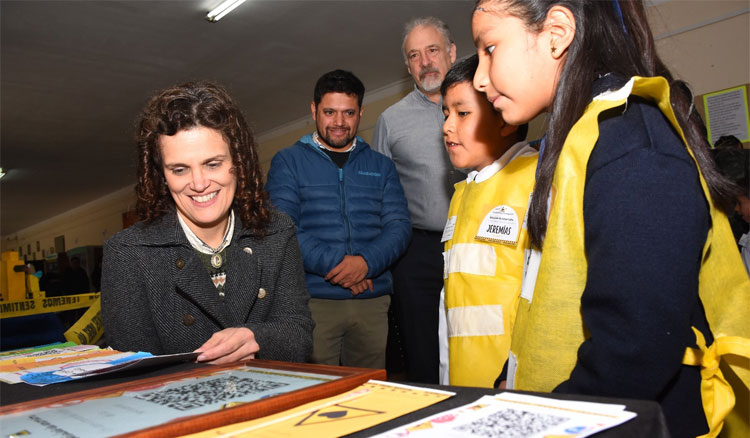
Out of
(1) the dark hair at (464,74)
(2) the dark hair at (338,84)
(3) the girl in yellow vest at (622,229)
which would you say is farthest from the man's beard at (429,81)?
(3) the girl in yellow vest at (622,229)

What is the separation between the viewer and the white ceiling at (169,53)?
14.8ft

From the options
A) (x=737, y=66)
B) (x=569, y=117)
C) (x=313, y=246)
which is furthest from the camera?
(x=737, y=66)

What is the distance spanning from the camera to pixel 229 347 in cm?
108

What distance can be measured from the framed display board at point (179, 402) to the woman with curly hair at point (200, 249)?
18.5 inches

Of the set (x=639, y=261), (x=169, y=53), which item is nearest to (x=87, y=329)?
(x=639, y=261)

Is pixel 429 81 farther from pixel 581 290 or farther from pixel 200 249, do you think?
pixel 581 290

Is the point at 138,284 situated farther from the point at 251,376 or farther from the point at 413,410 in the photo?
the point at 413,410

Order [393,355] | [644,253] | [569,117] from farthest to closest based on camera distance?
[393,355]
[569,117]
[644,253]

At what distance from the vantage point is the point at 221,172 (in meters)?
1.44

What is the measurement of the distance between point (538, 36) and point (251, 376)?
2.39 ft

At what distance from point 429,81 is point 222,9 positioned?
2.53m

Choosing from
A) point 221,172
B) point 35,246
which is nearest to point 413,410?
point 221,172

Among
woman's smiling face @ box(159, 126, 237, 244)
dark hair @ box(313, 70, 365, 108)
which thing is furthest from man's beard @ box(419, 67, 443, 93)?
woman's smiling face @ box(159, 126, 237, 244)

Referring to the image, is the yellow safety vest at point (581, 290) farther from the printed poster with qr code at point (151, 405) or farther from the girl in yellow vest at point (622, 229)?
the printed poster with qr code at point (151, 405)
